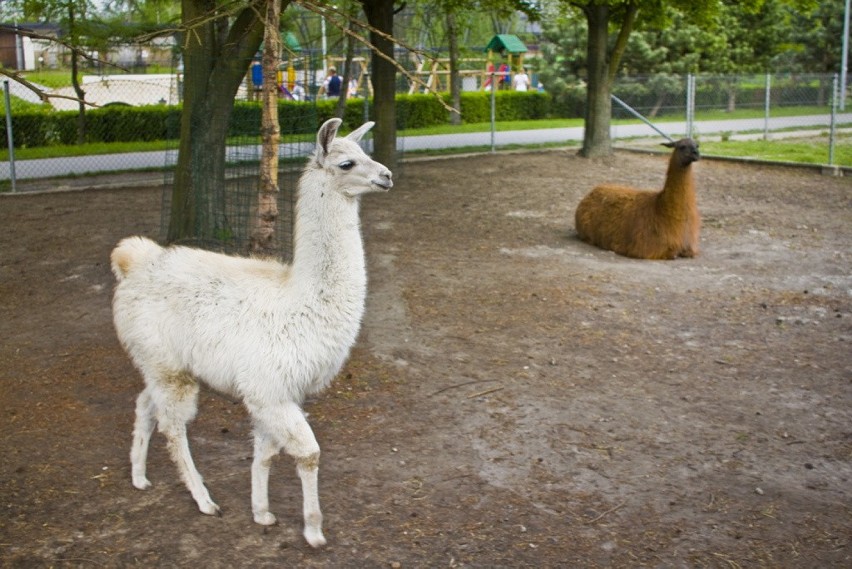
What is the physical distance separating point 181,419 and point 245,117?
6047 mm

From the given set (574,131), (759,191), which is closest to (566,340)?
(759,191)

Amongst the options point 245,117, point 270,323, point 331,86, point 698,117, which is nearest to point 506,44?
point 331,86

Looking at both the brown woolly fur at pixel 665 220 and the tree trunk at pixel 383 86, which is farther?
the tree trunk at pixel 383 86

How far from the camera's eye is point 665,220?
1065 cm

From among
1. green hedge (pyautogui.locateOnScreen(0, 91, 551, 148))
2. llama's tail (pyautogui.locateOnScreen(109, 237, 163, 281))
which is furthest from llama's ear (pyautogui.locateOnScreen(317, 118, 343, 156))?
green hedge (pyautogui.locateOnScreen(0, 91, 551, 148))

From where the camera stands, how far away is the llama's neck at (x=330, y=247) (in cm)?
455

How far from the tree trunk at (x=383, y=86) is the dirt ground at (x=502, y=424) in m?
5.26

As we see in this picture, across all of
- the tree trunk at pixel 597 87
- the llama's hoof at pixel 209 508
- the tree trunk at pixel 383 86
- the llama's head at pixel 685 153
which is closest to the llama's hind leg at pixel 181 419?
the llama's hoof at pixel 209 508

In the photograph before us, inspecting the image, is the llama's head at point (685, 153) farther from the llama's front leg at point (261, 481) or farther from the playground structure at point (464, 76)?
the playground structure at point (464, 76)

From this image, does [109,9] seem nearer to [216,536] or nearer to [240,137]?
[240,137]

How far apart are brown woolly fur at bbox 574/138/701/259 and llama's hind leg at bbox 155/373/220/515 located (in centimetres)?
700

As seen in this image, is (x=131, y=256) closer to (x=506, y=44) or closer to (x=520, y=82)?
(x=520, y=82)

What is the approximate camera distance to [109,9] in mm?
21062

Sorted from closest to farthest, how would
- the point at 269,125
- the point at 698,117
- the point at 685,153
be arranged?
the point at 269,125
the point at 685,153
the point at 698,117
